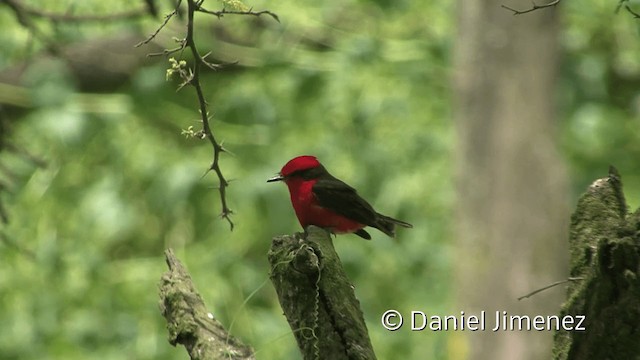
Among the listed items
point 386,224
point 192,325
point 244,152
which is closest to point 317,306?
point 192,325

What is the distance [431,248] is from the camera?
955 centimetres

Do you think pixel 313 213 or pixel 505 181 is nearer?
pixel 313 213

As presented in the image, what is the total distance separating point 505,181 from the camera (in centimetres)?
604

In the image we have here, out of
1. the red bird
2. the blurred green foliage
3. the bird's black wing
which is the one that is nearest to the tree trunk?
the blurred green foliage

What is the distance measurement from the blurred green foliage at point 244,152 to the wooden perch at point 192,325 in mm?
4333

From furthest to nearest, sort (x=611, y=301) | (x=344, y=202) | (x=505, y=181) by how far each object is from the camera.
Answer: (x=505, y=181) < (x=344, y=202) < (x=611, y=301)

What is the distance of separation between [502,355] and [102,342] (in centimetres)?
349

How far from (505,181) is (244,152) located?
99.0 inches

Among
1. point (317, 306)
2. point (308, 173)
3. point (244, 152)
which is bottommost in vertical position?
point (317, 306)

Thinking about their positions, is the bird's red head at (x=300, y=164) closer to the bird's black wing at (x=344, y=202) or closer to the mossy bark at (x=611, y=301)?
the bird's black wing at (x=344, y=202)

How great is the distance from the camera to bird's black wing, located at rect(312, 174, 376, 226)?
3799mm

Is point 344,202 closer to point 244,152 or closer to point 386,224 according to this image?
point 386,224

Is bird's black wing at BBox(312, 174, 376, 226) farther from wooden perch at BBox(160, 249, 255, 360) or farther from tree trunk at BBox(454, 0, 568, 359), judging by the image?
tree trunk at BBox(454, 0, 568, 359)

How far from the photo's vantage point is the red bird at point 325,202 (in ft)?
12.5
